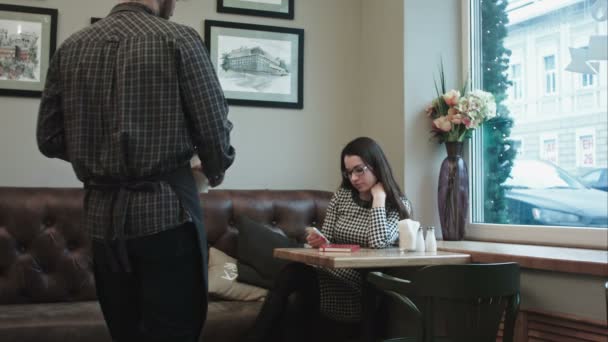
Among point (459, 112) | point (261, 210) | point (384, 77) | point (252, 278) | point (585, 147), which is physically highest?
point (384, 77)

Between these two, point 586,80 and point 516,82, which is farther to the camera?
point 516,82

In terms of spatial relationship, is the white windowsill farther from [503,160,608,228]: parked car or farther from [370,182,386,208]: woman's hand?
[370,182,386,208]: woman's hand

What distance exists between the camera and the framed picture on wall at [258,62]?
134 inches

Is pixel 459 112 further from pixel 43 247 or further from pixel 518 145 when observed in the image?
pixel 43 247

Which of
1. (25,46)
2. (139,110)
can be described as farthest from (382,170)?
(25,46)

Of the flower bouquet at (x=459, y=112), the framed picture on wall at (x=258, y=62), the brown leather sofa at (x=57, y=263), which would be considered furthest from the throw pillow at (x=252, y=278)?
the flower bouquet at (x=459, y=112)

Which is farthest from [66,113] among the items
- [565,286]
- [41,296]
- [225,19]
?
[225,19]

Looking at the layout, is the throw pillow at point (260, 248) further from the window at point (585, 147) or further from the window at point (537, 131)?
the window at point (585, 147)

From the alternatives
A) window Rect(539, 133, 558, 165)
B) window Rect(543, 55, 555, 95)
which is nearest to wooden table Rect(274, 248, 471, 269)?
window Rect(539, 133, 558, 165)

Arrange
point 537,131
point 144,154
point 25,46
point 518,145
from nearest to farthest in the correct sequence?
point 144,154 → point 537,131 → point 518,145 → point 25,46

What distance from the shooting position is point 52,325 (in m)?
2.30

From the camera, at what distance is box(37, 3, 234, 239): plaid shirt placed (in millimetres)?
1448

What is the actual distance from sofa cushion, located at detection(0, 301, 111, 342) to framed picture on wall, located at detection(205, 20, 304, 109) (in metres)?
1.47

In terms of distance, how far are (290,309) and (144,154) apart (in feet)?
4.86
